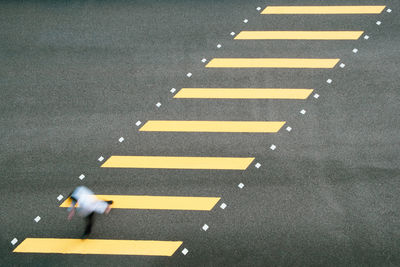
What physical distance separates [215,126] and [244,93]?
1120mm

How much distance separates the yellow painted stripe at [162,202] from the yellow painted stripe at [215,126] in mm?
1612

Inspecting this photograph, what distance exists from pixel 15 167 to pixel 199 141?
4.26m

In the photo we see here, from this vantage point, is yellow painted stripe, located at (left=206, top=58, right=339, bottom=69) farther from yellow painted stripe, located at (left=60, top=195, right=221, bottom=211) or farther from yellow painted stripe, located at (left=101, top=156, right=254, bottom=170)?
yellow painted stripe, located at (left=60, top=195, right=221, bottom=211)

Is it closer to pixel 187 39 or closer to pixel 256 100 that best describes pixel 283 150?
pixel 256 100

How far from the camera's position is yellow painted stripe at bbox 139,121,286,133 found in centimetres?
859

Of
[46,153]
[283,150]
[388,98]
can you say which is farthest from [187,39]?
[388,98]

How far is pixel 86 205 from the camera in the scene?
294 inches

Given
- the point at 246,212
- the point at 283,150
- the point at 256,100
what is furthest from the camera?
the point at 256,100

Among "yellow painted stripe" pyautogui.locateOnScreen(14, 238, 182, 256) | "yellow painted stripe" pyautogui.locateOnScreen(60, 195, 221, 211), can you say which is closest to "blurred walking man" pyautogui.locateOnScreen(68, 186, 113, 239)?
"yellow painted stripe" pyautogui.locateOnScreen(14, 238, 182, 256)

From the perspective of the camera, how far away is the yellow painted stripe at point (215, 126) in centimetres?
859

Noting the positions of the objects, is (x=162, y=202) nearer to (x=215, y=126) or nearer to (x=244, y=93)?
(x=215, y=126)

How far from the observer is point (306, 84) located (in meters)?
9.02

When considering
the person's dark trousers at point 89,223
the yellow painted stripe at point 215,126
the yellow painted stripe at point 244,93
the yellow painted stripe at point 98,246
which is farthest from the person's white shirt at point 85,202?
the yellow painted stripe at point 244,93

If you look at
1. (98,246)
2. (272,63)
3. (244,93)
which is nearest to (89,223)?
(98,246)
